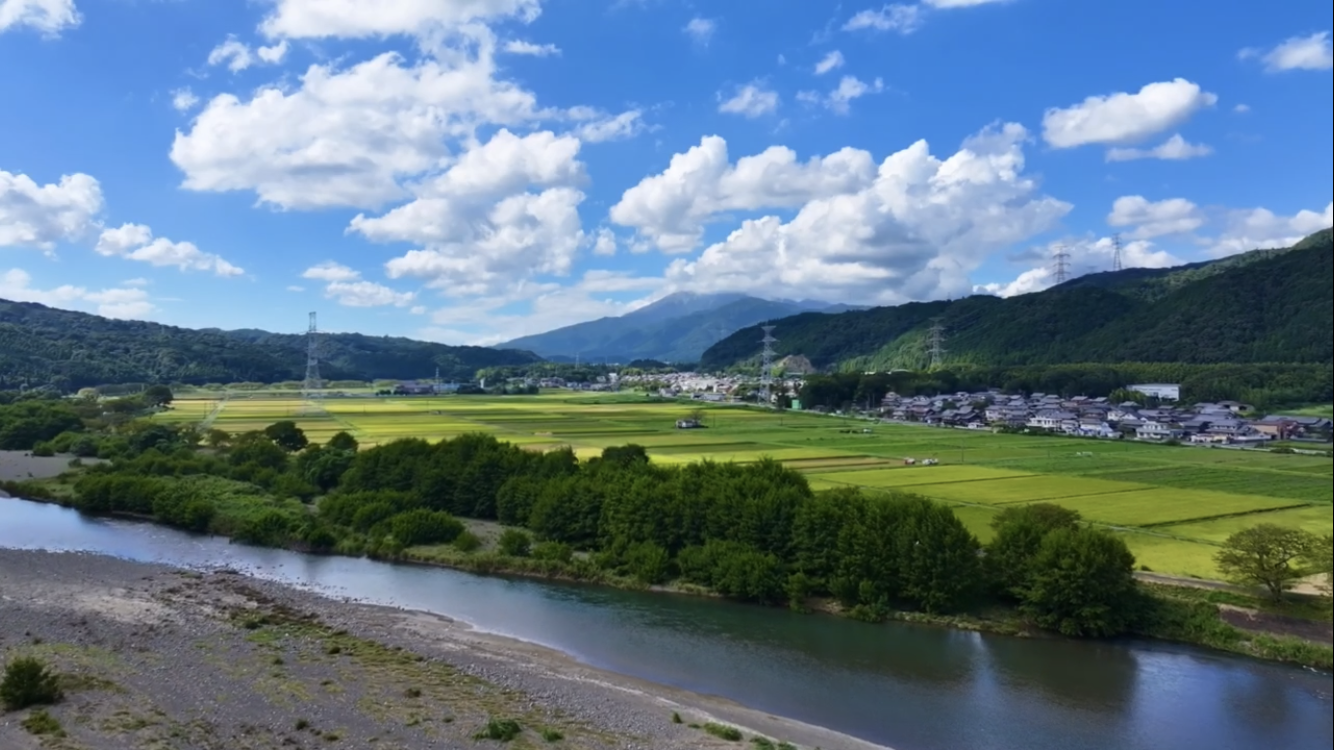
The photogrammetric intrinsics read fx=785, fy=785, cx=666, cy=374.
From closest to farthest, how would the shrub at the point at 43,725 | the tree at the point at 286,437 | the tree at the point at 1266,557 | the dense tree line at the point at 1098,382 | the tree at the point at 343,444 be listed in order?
the dense tree line at the point at 1098,382
the shrub at the point at 43,725
the tree at the point at 1266,557
the tree at the point at 343,444
the tree at the point at 286,437

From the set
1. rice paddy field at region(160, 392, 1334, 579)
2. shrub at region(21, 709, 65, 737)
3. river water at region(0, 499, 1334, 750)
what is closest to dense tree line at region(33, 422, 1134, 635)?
river water at region(0, 499, 1334, 750)

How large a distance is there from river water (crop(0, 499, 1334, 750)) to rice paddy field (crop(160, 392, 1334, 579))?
8.73ft

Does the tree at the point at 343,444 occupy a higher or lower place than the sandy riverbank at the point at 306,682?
higher

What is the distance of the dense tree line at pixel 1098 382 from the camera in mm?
6957

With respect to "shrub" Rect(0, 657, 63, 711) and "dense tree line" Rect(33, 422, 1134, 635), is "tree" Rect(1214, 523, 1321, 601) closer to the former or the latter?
"dense tree line" Rect(33, 422, 1134, 635)

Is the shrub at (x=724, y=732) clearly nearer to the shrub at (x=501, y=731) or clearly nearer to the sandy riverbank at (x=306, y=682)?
the sandy riverbank at (x=306, y=682)

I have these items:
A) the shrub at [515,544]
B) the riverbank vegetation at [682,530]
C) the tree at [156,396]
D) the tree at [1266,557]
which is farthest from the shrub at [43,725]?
the tree at [156,396]

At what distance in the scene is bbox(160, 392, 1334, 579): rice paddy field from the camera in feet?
44.2

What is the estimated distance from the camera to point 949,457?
31656 millimetres

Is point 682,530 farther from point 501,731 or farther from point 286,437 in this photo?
point 286,437

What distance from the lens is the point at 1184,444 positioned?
719 inches

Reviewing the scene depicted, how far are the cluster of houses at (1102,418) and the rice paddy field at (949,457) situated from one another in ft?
1.01

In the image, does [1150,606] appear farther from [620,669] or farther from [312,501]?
[312,501]

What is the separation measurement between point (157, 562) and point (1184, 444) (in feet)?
81.6
